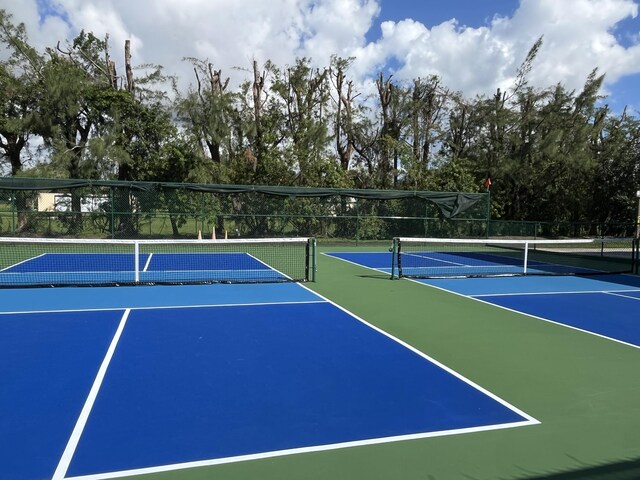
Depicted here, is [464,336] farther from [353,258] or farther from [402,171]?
[402,171]

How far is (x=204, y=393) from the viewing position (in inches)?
182

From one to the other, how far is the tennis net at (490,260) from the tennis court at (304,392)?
4.59m

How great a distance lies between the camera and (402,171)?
2980 centimetres

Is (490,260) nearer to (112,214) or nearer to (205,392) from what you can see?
(112,214)

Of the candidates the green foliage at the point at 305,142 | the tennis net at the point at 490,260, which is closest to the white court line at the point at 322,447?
the tennis net at the point at 490,260

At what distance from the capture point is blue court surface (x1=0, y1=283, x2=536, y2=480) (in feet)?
11.7

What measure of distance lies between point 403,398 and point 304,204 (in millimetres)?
17302

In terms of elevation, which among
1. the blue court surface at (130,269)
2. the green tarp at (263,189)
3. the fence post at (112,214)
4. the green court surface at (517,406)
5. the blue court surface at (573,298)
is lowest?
the green court surface at (517,406)

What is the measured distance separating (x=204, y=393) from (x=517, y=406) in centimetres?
294

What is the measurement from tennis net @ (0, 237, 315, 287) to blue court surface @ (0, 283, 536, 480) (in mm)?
3456

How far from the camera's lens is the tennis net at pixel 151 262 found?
11.1 m

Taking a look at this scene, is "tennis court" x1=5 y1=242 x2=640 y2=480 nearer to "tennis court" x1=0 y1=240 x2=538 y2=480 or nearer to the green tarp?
"tennis court" x1=0 y1=240 x2=538 y2=480

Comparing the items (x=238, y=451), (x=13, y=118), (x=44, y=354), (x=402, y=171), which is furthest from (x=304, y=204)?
(x=238, y=451)

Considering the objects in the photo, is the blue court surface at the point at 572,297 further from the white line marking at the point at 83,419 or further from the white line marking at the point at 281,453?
the white line marking at the point at 83,419
